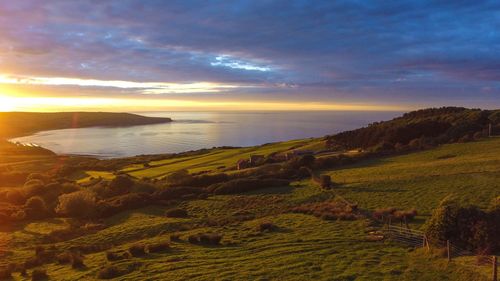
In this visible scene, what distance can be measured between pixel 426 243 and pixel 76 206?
3666 cm

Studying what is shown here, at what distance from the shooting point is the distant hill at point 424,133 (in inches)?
2323

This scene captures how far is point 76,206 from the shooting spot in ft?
151

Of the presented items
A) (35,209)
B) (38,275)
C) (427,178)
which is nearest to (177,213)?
(38,275)

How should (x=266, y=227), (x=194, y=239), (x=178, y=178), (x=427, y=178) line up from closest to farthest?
1. (x=194, y=239)
2. (x=266, y=227)
3. (x=427, y=178)
4. (x=178, y=178)

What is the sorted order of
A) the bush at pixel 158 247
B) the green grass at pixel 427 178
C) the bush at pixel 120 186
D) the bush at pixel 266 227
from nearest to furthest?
the bush at pixel 158 247, the bush at pixel 266 227, the green grass at pixel 427 178, the bush at pixel 120 186

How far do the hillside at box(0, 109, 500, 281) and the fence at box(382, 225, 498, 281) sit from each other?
0.31 m

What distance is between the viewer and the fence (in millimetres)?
A: 18359

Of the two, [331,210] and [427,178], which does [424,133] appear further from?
[331,210]

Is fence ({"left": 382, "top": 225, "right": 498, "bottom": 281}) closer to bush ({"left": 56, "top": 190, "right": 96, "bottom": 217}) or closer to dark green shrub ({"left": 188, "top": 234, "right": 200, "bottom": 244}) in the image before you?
dark green shrub ({"left": 188, "top": 234, "right": 200, "bottom": 244})

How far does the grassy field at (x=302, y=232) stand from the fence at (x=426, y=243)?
62 centimetres

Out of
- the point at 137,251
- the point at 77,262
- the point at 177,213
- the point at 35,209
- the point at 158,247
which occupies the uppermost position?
the point at 158,247

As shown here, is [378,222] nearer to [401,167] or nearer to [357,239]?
[357,239]

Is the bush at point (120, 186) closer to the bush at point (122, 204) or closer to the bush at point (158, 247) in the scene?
the bush at point (122, 204)

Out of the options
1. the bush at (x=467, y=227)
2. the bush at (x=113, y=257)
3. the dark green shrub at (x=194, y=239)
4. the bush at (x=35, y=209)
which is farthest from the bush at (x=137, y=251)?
the bush at (x=35, y=209)
